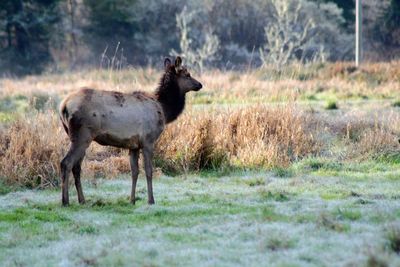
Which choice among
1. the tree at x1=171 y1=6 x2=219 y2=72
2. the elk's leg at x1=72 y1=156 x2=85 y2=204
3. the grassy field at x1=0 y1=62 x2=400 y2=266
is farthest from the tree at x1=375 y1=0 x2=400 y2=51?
the elk's leg at x1=72 y1=156 x2=85 y2=204

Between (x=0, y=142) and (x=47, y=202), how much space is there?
3.33m

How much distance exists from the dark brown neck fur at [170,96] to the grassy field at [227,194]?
1.23 meters

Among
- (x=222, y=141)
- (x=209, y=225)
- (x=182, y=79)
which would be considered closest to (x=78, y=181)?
(x=182, y=79)

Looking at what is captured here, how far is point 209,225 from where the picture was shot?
10023mm

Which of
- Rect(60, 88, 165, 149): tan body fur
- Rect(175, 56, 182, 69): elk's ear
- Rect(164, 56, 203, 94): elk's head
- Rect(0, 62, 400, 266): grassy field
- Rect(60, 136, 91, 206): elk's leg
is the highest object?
Rect(175, 56, 182, 69): elk's ear

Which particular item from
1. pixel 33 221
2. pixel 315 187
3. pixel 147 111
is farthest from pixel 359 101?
pixel 33 221

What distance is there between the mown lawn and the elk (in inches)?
22.0

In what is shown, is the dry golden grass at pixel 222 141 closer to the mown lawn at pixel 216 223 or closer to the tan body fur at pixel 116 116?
the mown lawn at pixel 216 223

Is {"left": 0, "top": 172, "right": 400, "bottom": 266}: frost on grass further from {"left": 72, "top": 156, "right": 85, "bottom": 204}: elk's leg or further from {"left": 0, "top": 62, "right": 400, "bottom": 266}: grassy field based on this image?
{"left": 72, "top": 156, "right": 85, "bottom": 204}: elk's leg

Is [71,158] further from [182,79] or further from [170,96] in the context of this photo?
[182,79]

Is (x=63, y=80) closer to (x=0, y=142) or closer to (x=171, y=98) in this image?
(x=0, y=142)

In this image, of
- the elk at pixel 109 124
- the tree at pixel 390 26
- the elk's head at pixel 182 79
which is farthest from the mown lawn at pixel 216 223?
the tree at pixel 390 26

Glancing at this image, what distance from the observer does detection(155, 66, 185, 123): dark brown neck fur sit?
12.8 metres

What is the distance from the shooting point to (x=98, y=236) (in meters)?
9.66
